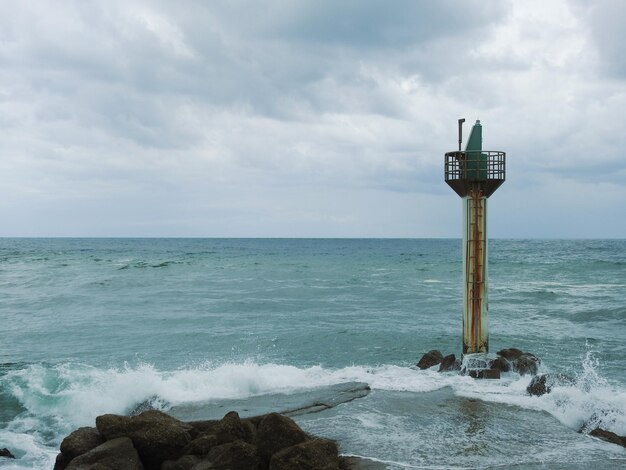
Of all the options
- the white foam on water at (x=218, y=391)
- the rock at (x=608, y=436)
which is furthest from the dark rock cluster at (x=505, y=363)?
the rock at (x=608, y=436)

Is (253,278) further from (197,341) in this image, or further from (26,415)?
(26,415)

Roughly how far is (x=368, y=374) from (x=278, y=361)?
4050 mm

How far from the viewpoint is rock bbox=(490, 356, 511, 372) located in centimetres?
1307

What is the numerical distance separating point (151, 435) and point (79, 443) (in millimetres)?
1022

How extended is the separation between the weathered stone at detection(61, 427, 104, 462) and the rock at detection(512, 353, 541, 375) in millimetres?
9076

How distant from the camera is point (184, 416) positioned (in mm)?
10750

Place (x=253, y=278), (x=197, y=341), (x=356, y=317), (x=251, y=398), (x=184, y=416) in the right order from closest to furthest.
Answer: (x=184, y=416) → (x=251, y=398) → (x=197, y=341) → (x=356, y=317) → (x=253, y=278)

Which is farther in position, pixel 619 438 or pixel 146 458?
pixel 619 438

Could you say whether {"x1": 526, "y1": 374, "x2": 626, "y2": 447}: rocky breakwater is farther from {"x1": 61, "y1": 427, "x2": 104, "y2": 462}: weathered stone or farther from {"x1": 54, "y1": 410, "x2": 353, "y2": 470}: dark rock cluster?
{"x1": 61, "y1": 427, "x2": 104, "y2": 462}: weathered stone

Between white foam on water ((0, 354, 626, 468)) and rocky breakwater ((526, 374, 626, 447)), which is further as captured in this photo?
white foam on water ((0, 354, 626, 468))

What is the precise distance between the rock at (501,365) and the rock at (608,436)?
374 cm

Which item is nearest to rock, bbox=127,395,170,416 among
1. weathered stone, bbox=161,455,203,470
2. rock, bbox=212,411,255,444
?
rock, bbox=212,411,255,444

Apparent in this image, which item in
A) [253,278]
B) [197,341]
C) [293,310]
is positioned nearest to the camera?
[197,341]

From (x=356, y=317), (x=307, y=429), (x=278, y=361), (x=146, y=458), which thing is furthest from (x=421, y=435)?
(x=356, y=317)
